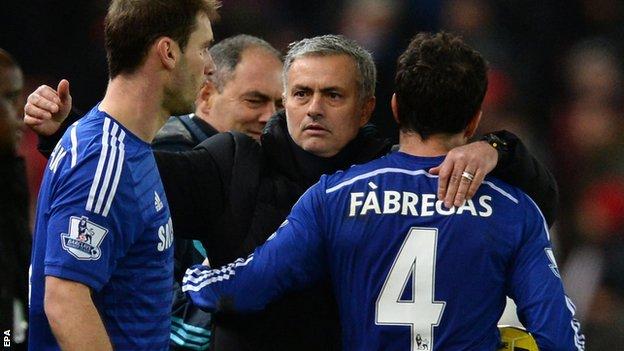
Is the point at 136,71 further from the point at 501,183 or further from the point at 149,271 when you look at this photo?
the point at 501,183

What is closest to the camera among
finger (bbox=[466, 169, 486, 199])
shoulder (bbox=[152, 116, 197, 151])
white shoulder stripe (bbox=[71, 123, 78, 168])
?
white shoulder stripe (bbox=[71, 123, 78, 168])

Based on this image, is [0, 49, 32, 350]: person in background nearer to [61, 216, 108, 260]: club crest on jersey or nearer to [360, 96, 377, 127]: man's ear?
[61, 216, 108, 260]: club crest on jersey

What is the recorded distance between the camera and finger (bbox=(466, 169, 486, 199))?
3002mm

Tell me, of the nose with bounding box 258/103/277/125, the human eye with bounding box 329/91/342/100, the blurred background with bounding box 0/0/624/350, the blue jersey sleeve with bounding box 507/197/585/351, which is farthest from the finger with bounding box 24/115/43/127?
the blurred background with bounding box 0/0/624/350

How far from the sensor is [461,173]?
9.78 ft

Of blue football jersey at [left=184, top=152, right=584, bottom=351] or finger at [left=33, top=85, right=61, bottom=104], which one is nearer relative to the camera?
blue football jersey at [left=184, top=152, right=584, bottom=351]

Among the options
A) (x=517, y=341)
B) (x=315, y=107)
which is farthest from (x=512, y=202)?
(x=315, y=107)

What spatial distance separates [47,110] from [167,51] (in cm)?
49

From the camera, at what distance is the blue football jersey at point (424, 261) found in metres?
2.95

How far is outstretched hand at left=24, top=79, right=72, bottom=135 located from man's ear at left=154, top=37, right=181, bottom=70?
16.6 inches

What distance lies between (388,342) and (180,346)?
4.18 ft

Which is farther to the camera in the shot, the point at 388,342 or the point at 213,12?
the point at 213,12

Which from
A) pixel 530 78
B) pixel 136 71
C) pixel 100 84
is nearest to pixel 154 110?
pixel 136 71

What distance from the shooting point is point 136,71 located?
2.96 meters
